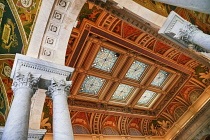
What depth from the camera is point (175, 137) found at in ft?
43.8

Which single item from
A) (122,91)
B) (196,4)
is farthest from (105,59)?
(196,4)

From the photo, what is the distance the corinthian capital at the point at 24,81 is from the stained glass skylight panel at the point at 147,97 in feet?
31.1

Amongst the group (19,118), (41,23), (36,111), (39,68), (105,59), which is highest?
(105,59)

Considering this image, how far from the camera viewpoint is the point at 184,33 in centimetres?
505

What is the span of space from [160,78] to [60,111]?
944 cm

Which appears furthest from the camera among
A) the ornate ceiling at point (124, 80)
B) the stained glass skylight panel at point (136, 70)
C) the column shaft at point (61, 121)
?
the stained glass skylight panel at point (136, 70)

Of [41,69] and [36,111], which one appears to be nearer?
[41,69]

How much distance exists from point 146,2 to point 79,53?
156 inches

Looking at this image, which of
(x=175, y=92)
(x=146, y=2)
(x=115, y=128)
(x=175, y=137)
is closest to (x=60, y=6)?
(x=146, y=2)

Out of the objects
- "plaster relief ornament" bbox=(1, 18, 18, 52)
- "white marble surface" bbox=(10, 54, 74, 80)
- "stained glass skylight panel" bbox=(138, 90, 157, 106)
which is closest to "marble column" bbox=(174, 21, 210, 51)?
"white marble surface" bbox=(10, 54, 74, 80)

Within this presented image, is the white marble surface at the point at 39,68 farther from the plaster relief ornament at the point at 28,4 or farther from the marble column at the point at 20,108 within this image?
the plaster relief ornament at the point at 28,4

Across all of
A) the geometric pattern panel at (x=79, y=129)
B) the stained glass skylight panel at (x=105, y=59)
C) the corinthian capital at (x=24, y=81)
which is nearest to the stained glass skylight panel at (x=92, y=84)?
the stained glass skylight panel at (x=105, y=59)

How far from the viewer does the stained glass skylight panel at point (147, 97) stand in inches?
516

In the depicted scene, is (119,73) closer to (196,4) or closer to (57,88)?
(57,88)
